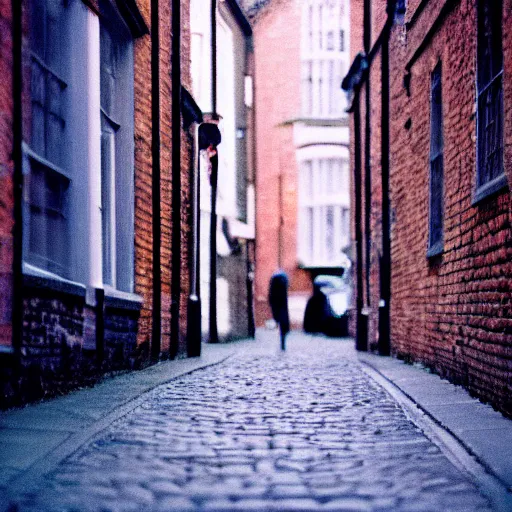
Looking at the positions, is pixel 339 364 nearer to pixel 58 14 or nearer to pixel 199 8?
pixel 58 14

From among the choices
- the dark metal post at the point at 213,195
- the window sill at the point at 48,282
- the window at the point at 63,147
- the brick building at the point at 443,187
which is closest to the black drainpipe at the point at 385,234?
the brick building at the point at 443,187

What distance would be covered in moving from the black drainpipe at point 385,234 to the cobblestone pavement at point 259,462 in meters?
5.31

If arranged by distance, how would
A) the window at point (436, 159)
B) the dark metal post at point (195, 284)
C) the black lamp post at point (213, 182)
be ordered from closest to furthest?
the window at point (436, 159) < the dark metal post at point (195, 284) < the black lamp post at point (213, 182)

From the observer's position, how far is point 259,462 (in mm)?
4145

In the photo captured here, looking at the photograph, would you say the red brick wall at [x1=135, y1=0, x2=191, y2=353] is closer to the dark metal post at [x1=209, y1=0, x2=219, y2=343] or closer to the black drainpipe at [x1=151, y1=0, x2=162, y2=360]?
the black drainpipe at [x1=151, y1=0, x2=162, y2=360]

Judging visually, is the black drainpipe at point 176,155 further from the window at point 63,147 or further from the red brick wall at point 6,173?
the red brick wall at point 6,173

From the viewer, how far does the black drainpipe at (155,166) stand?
392 inches

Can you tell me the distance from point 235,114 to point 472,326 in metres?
13.7

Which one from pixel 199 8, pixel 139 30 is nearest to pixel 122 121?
pixel 139 30

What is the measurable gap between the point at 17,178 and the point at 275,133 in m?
22.3

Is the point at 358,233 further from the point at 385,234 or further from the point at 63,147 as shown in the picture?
the point at 63,147

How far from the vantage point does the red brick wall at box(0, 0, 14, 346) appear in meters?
5.30

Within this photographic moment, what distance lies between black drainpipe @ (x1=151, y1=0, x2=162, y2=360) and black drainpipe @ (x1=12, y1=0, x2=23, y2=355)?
4.34 metres

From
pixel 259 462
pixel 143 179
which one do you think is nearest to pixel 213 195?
pixel 143 179
